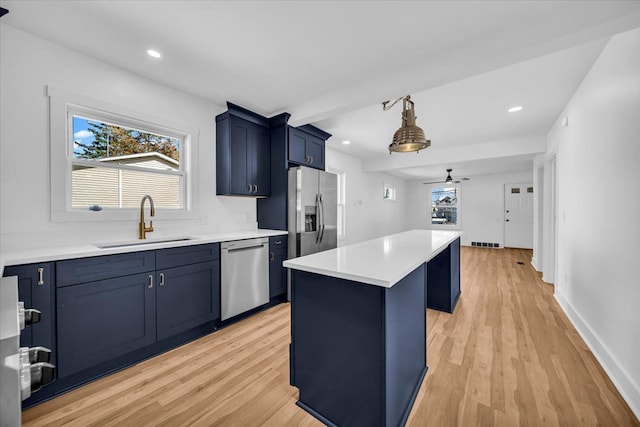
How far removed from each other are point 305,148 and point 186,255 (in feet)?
7.22

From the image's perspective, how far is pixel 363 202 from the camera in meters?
6.55

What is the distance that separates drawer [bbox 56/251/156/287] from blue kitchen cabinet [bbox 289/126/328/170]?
6.85 feet

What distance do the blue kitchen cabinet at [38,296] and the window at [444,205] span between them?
925 cm

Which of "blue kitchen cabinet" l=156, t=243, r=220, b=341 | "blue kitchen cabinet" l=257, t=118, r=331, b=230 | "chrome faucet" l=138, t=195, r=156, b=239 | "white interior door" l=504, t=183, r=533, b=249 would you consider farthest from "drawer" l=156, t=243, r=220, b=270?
"white interior door" l=504, t=183, r=533, b=249

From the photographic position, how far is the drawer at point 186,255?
88.2 inches

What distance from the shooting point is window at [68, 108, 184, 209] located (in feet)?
7.56

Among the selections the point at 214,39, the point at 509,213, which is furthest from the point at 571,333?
the point at 509,213

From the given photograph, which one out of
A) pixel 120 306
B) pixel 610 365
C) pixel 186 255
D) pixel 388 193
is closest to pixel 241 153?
pixel 186 255

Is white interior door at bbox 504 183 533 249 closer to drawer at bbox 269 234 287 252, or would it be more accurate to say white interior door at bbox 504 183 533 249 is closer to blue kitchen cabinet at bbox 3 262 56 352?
drawer at bbox 269 234 287 252

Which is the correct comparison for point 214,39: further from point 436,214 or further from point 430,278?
point 436,214

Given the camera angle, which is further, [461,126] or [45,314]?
[461,126]

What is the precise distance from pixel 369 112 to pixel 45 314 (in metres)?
3.73

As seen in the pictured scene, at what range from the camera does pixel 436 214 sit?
9.00 m

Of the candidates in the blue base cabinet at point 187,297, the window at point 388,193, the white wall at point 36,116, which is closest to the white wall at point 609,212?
the blue base cabinet at point 187,297
